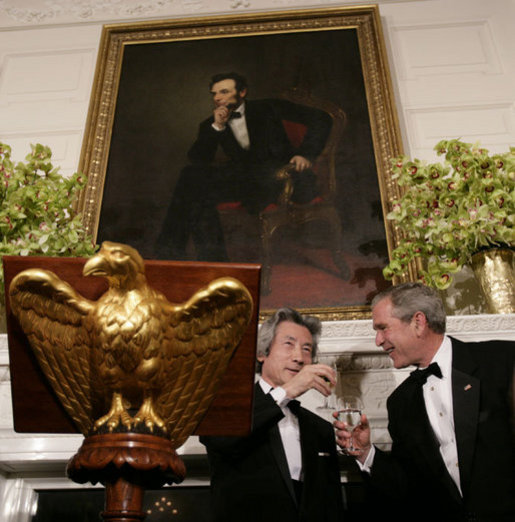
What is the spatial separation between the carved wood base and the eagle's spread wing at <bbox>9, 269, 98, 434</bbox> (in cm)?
12

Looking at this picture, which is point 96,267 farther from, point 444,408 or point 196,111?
point 196,111

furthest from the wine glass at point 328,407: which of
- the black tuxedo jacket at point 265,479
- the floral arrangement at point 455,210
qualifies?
the floral arrangement at point 455,210

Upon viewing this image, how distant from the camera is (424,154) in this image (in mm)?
3635

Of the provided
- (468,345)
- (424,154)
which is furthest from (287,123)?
(468,345)

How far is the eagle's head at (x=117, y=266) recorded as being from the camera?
101 cm

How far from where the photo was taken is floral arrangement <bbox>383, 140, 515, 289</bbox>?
2.63 m

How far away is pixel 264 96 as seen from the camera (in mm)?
3969

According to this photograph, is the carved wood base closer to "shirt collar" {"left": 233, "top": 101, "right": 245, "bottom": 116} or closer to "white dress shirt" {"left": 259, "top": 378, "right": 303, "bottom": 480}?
"white dress shirt" {"left": 259, "top": 378, "right": 303, "bottom": 480}

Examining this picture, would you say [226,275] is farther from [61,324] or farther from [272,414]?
[272,414]

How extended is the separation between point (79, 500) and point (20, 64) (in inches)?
132

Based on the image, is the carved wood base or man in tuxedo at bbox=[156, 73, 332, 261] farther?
man in tuxedo at bbox=[156, 73, 332, 261]

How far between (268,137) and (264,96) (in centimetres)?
39

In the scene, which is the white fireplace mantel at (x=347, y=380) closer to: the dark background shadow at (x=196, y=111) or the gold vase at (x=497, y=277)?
the gold vase at (x=497, y=277)

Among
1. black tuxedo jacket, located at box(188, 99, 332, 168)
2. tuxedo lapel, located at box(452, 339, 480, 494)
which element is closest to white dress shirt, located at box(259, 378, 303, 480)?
tuxedo lapel, located at box(452, 339, 480, 494)
